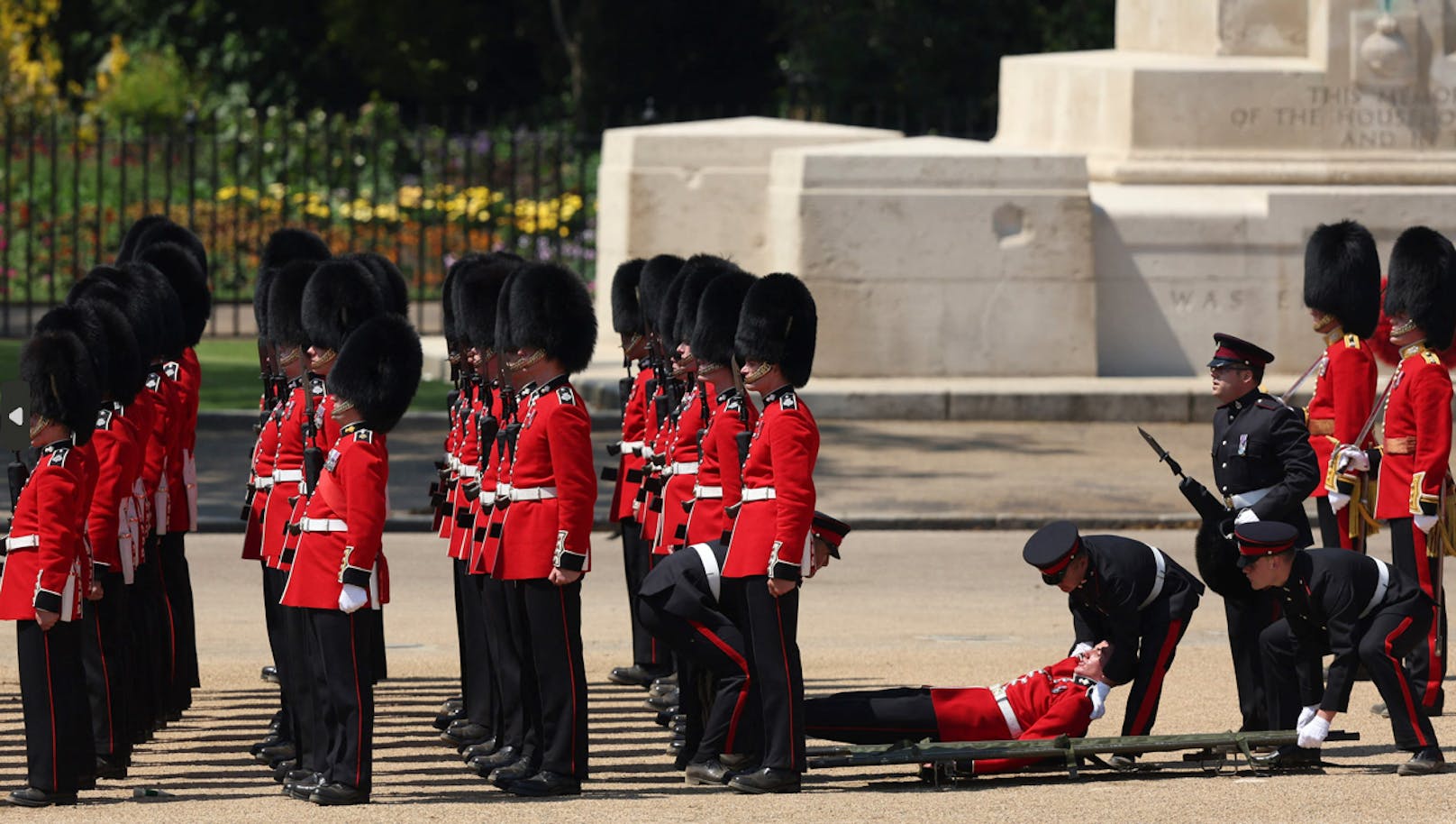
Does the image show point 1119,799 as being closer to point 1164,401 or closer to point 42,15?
point 1164,401

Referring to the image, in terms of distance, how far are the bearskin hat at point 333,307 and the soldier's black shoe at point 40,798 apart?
1598 mm

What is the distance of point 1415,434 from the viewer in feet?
31.6

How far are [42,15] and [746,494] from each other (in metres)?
30.4

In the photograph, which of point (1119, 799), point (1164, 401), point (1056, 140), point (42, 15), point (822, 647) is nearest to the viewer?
point (1119, 799)

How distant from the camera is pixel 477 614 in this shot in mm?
8906

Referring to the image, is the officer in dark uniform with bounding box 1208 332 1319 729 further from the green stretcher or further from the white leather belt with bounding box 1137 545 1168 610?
Answer: the green stretcher

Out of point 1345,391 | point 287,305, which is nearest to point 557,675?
point 287,305

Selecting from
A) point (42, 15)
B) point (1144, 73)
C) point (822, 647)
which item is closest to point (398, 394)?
point (822, 647)

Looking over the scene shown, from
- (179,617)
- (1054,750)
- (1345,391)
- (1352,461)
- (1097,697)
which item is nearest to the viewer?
(1054,750)

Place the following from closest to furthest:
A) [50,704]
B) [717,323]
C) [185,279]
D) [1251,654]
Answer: [50,704] < [717,323] < [1251,654] < [185,279]

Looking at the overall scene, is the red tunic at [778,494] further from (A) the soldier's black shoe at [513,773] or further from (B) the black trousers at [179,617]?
(B) the black trousers at [179,617]

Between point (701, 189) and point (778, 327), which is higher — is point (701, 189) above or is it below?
above

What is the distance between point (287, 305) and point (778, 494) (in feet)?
6.52

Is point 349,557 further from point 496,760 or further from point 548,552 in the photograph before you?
point 496,760
